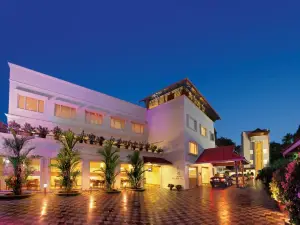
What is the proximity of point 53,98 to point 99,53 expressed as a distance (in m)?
56.6

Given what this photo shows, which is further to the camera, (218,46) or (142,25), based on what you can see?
(142,25)

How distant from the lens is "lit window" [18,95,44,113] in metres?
14.7

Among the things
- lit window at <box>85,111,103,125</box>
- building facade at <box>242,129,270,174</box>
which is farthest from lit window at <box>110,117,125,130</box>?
building facade at <box>242,129,270,174</box>

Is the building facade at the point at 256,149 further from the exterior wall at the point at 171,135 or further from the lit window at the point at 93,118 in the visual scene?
the lit window at the point at 93,118

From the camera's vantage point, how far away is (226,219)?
7.54 m

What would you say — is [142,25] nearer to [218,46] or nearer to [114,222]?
[218,46]

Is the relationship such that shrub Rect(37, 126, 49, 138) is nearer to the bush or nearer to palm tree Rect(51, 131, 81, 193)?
palm tree Rect(51, 131, 81, 193)

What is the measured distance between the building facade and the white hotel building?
20138 millimetres

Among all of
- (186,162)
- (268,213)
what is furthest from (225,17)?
(268,213)

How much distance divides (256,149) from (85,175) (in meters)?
37.0

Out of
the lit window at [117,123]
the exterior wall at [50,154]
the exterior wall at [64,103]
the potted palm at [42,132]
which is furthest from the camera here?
the lit window at [117,123]

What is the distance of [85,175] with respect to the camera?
1555 centimetres

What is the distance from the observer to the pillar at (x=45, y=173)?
1371 cm

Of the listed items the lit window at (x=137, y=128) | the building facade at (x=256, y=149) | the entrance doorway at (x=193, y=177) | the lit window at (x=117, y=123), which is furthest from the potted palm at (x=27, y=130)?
the building facade at (x=256, y=149)
